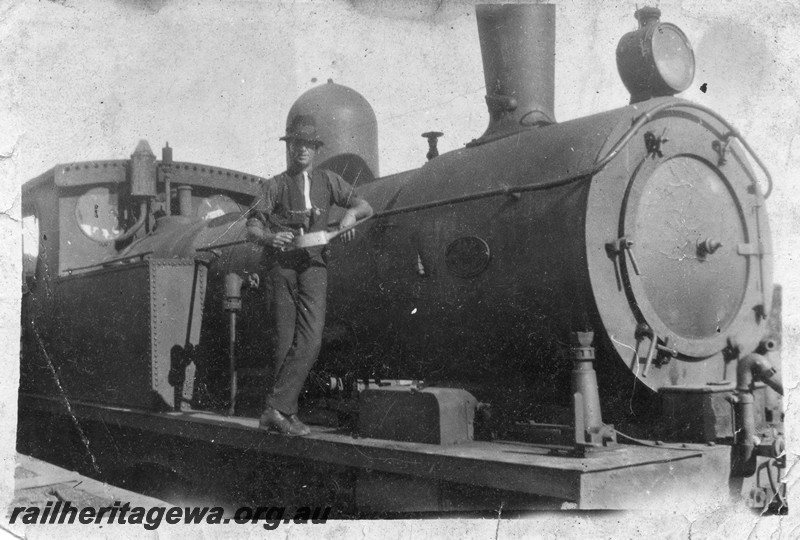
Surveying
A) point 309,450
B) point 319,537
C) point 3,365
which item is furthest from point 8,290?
point 319,537

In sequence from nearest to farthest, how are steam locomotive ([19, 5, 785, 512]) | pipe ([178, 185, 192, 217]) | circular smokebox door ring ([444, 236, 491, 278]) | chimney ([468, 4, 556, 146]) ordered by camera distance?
steam locomotive ([19, 5, 785, 512]) < circular smokebox door ring ([444, 236, 491, 278]) < chimney ([468, 4, 556, 146]) < pipe ([178, 185, 192, 217])

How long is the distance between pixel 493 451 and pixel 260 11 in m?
2.64

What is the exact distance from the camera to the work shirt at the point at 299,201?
14.3 feet

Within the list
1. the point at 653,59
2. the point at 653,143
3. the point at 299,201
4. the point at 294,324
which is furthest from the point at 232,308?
the point at 653,59

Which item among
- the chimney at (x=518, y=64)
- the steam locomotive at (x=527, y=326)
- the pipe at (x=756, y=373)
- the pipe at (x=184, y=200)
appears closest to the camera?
the steam locomotive at (x=527, y=326)

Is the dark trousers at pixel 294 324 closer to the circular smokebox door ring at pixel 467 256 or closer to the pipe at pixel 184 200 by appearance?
the circular smokebox door ring at pixel 467 256

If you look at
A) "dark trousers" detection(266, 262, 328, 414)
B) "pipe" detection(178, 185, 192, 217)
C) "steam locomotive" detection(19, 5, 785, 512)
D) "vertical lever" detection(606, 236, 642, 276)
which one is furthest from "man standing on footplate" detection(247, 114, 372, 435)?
"pipe" detection(178, 185, 192, 217)

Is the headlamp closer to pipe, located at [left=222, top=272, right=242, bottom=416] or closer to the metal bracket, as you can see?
the metal bracket

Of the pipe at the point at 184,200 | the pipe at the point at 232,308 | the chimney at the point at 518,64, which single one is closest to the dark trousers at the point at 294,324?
the pipe at the point at 232,308

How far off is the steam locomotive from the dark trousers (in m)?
0.26

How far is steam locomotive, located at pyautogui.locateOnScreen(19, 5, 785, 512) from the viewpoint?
3543 mm

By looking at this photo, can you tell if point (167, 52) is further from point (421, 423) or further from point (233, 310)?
point (421, 423)

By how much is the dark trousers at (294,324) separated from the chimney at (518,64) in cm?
127

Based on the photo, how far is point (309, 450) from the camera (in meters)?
4.11
